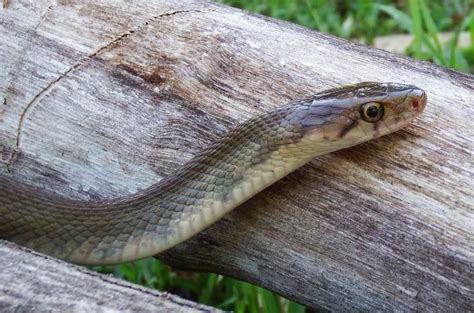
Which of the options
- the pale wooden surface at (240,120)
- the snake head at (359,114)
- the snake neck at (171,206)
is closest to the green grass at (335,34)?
the pale wooden surface at (240,120)

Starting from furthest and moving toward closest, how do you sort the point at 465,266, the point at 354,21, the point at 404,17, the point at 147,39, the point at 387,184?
the point at 354,21, the point at 404,17, the point at 147,39, the point at 387,184, the point at 465,266

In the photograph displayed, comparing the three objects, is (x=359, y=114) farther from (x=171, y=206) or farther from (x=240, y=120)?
(x=171, y=206)

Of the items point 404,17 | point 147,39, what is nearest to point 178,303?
point 147,39

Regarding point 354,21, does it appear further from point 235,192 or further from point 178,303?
point 178,303

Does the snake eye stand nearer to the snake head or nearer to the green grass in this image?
the snake head

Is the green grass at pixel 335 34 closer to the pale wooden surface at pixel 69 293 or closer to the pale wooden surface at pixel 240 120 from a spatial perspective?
the pale wooden surface at pixel 240 120

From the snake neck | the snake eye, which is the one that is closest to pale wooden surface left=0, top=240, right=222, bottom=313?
the snake neck

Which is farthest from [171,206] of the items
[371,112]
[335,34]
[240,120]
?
[335,34]
